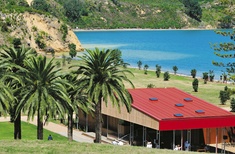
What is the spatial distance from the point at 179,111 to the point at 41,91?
12529 mm

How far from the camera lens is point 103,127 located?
60.9 m

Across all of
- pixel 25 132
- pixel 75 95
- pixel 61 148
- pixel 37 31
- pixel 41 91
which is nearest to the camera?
pixel 61 148

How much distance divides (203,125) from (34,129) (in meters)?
17.6

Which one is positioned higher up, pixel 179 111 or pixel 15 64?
pixel 15 64

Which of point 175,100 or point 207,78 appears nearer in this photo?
point 175,100

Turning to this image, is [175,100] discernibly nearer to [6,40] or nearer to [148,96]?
[148,96]

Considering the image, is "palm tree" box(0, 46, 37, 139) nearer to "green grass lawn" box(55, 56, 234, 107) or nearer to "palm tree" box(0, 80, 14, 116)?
"palm tree" box(0, 80, 14, 116)

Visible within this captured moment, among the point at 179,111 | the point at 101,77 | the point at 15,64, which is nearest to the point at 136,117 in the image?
the point at 179,111

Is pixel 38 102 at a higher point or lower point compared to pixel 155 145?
higher

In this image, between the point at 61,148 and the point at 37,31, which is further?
the point at 37,31

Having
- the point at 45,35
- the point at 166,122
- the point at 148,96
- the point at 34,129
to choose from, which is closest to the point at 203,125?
the point at 166,122

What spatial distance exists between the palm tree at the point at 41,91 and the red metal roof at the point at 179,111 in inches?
326

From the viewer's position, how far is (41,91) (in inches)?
1796

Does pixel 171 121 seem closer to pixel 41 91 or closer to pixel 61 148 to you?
pixel 41 91
